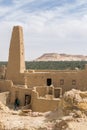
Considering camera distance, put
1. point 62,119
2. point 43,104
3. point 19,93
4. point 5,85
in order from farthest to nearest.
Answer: point 5,85 → point 19,93 → point 43,104 → point 62,119

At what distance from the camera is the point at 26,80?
34.4 metres

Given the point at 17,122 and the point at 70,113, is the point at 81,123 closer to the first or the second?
the point at 70,113

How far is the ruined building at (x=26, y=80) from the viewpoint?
105ft

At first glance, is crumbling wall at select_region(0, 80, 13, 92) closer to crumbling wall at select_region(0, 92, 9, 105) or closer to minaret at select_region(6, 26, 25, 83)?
crumbling wall at select_region(0, 92, 9, 105)

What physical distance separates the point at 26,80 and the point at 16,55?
3.04 metres

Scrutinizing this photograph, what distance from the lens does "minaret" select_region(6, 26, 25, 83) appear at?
35.2 metres

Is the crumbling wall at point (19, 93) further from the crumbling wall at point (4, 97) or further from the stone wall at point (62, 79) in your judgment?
the stone wall at point (62, 79)

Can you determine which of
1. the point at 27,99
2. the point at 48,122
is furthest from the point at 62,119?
the point at 27,99

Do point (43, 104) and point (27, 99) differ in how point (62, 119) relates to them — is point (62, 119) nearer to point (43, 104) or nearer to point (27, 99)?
point (43, 104)

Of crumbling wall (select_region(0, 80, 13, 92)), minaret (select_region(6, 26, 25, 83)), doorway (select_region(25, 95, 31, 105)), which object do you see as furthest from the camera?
minaret (select_region(6, 26, 25, 83))

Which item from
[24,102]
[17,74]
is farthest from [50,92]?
[17,74]

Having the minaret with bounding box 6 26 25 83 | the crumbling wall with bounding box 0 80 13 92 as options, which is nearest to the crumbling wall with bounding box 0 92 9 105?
the crumbling wall with bounding box 0 80 13 92

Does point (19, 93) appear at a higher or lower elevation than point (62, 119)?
lower

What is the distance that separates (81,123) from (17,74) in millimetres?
22380
